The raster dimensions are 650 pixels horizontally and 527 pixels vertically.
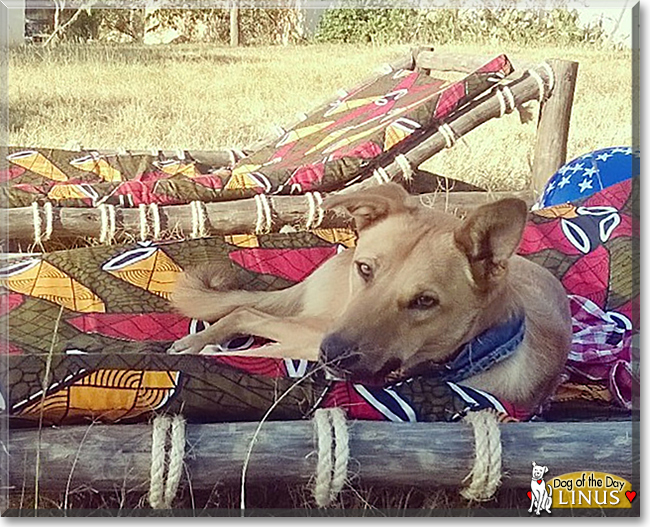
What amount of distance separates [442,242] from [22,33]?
1.43 metres

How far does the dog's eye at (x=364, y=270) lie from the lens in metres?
1.56

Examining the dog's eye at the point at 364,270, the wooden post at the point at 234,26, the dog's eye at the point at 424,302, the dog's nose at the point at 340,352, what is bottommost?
the dog's nose at the point at 340,352

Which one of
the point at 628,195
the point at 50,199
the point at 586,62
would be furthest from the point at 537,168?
the point at 50,199

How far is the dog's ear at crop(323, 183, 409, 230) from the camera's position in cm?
160

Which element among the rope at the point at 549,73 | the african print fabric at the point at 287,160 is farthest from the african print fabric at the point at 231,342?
the rope at the point at 549,73

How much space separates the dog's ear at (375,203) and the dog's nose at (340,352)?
0.22 meters

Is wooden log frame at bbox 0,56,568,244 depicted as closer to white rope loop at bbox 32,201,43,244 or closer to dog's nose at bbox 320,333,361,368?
white rope loop at bbox 32,201,43,244

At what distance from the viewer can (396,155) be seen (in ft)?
8.73

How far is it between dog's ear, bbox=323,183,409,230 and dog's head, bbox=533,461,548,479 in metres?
0.46

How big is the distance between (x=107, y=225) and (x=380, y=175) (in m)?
0.75

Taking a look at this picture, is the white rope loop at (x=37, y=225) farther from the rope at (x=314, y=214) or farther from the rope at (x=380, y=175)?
the rope at (x=380, y=175)

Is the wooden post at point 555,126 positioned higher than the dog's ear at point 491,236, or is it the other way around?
the dog's ear at point 491,236

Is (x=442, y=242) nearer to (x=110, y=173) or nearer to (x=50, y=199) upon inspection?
(x=50, y=199)

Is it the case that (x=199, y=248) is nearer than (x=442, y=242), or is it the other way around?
(x=442, y=242)
